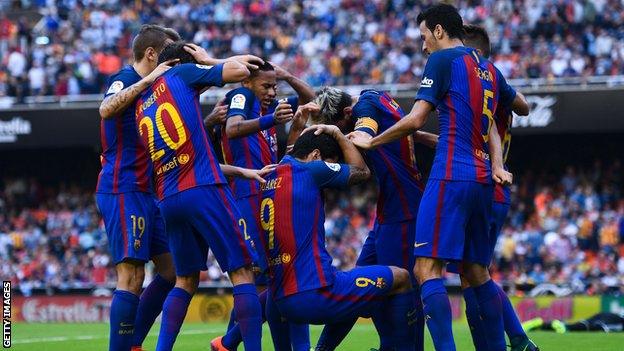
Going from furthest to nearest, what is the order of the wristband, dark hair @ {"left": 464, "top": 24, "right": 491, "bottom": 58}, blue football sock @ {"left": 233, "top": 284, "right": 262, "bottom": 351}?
1. dark hair @ {"left": 464, "top": 24, "right": 491, "bottom": 58}
2. the wristband
3. blue football sock @ {"left": 233, "top": 284, "right": 262, "bottom": 351}

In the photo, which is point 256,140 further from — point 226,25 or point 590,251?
point 226,25

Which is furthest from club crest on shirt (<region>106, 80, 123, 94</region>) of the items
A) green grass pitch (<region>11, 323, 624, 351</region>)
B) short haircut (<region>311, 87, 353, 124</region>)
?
green grass pitch (<region>11, 323, 624, 351</region>)

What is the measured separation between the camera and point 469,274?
8477 mm

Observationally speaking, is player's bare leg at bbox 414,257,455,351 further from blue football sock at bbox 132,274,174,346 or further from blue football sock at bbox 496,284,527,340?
blue football sock at bbox 132,274,174,346

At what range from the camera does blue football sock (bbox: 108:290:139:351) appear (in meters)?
8.59

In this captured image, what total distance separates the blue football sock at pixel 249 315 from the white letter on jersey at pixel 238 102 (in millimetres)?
2125

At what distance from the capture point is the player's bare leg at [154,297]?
936 cm

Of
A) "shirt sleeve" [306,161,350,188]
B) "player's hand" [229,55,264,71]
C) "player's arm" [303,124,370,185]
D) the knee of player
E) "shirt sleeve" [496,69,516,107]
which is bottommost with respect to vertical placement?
the knee of player

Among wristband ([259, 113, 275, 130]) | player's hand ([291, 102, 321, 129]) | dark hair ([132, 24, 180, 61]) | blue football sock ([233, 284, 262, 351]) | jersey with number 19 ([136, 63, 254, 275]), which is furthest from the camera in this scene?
wristband ([259, 113, 275, 130])

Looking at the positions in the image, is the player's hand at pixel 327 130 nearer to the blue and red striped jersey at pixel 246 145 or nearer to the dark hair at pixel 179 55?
the dark hair at pixel 179 55

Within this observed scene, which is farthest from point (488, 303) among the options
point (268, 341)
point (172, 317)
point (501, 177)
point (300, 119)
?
point (268, 341)

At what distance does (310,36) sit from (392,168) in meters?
19.0

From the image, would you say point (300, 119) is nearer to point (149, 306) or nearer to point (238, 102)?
point (238, 102)

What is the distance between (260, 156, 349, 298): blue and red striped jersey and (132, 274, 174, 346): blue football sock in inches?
58.4
